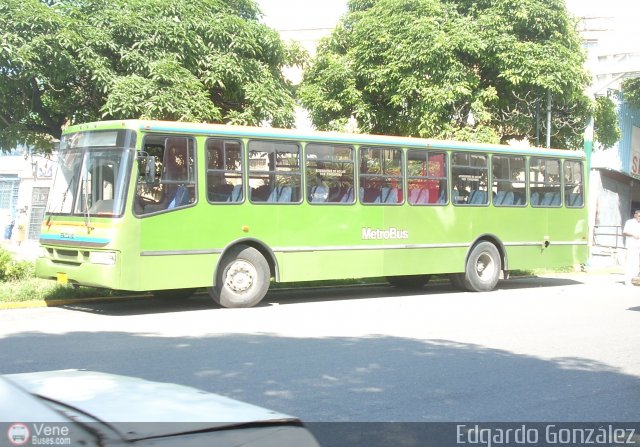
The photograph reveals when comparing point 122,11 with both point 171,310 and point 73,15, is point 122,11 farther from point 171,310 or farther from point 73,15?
point 171,310

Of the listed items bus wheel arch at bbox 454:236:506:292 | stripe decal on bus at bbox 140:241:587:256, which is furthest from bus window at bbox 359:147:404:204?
bus wheel arch at bbox 454:236:506:292

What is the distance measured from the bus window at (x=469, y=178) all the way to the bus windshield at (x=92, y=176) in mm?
6674

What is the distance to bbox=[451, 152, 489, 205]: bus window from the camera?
49.1ft

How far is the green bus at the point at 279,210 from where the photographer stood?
11062 millimetres

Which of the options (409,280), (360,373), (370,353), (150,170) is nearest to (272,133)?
(150,170)

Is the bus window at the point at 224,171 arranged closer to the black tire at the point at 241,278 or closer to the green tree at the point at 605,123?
the black tire at the point at 241,278

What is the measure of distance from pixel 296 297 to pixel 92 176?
4624mm

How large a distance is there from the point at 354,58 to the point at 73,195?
10.5 meters

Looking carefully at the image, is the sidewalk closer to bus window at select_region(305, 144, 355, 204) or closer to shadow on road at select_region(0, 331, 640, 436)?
bus window at select_region(305, 144, 355, 204)

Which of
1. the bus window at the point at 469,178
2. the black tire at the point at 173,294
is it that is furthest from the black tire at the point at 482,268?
the black tire at the point at 173,294

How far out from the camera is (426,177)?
14539mm

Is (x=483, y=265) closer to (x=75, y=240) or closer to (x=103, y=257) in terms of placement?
(x=103, y=257)

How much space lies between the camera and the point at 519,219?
1595cm

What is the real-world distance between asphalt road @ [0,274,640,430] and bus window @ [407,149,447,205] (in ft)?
7.39
